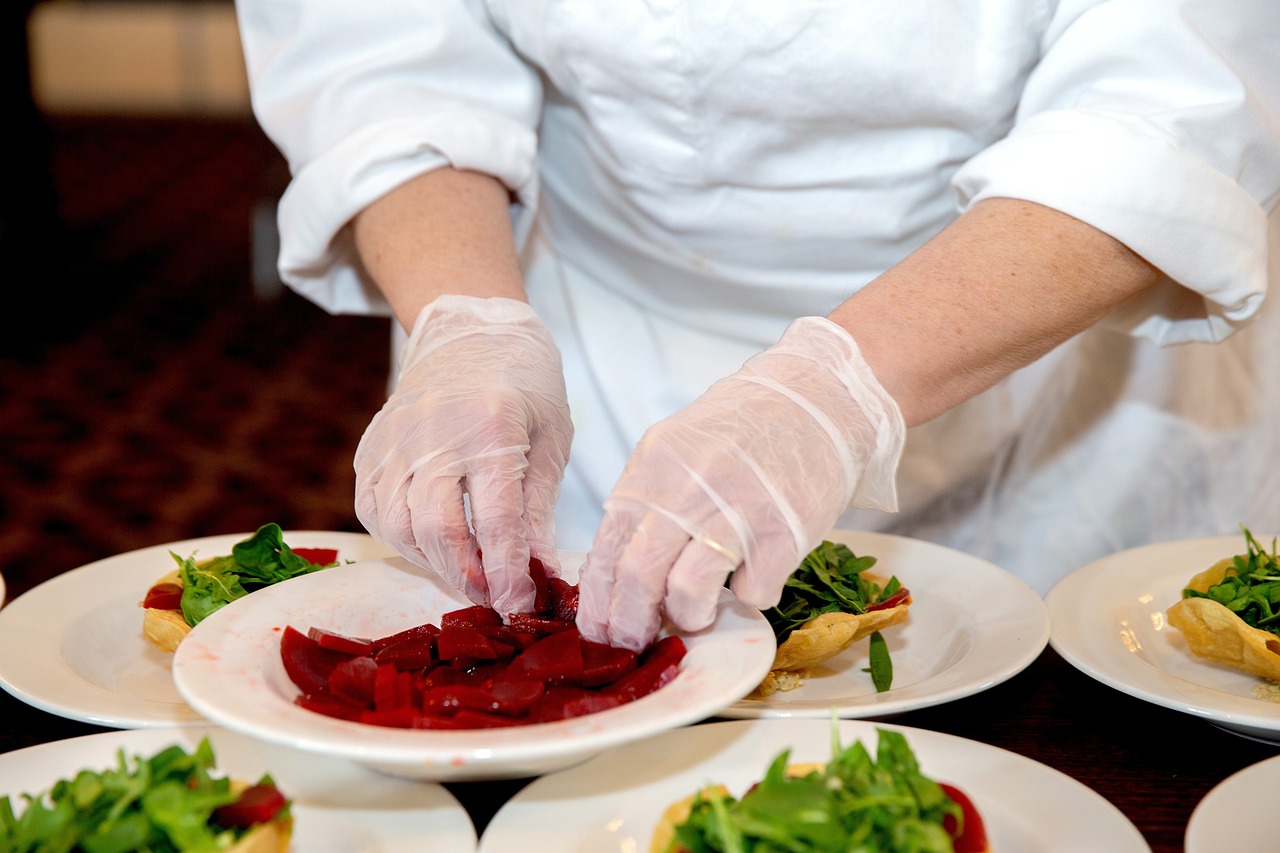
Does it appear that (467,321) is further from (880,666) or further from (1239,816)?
(1239,816)

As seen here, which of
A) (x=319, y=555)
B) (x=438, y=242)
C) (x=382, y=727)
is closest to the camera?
(x=382, y=727)

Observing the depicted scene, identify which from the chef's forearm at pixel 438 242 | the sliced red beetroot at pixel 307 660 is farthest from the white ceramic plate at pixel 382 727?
the chef's forearm at pixel 438 242

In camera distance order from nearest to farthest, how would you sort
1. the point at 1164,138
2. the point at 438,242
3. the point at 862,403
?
the point at 862,403 < the point at 1164,138 < the point at 438,242

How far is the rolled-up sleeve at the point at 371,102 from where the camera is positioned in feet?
5.06

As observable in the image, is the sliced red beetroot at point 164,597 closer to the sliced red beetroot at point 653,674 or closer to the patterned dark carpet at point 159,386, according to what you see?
the sliced red beetroot at point 653,674

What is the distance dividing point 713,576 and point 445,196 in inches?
29.9

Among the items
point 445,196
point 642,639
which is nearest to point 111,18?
point 445,196

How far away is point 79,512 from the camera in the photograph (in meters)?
3.85

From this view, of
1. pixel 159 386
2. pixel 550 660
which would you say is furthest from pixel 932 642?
pixel 159 386

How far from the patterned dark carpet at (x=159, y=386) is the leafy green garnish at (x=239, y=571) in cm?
147

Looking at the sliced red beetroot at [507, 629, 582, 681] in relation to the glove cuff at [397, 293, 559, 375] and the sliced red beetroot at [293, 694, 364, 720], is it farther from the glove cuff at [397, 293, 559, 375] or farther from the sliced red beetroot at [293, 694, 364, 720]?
the glove cuff at [397, 293, 559, 375]

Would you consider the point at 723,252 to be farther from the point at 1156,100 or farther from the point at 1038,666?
the point at 1038,666

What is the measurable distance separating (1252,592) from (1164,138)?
18.4 inches

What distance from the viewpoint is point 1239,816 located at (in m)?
0.85
